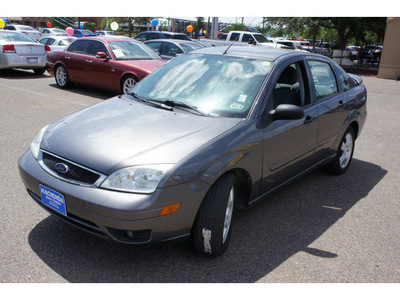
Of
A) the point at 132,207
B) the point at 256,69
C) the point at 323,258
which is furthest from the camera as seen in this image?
the point at 256,69

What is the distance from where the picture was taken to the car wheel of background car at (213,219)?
288cm

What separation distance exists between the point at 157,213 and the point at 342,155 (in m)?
3.38

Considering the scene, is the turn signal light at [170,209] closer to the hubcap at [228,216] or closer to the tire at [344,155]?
the hubcap at [228,216]

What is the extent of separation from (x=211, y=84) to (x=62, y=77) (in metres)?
8.15

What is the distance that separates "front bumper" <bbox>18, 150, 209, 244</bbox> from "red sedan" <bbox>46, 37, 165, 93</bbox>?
21.7 feet

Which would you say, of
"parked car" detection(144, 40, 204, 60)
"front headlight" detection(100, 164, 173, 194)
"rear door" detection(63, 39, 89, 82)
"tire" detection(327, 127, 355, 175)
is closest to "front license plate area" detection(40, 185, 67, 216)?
"front headlight" detection(100, 164, 173, 194)

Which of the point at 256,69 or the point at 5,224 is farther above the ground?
the point at 256,69

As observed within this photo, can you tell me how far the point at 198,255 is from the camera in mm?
3129

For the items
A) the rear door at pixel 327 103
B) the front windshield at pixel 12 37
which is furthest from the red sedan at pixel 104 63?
the rear door at pixel 327 103

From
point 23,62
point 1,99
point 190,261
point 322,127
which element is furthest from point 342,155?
point 23,62

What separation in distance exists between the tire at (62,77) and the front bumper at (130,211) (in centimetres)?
841

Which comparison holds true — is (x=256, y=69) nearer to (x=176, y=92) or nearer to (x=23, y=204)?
(x=176, y=92)

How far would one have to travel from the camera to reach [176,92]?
12.4 ft

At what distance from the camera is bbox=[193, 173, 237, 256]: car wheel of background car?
2881mm
